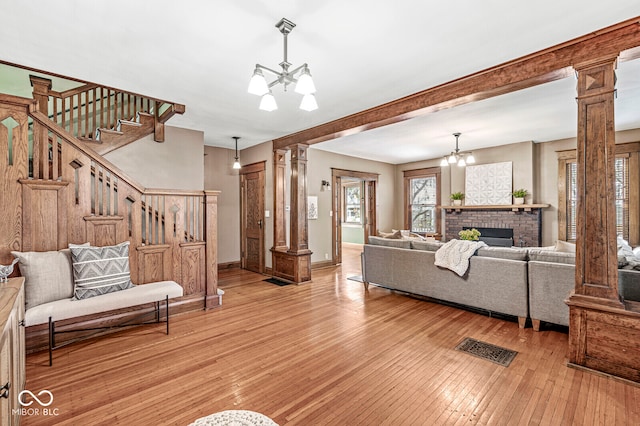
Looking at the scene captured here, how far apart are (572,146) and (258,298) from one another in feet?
20.9

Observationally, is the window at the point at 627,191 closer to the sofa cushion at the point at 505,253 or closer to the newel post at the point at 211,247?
the sofa cushion at the point at 505,253

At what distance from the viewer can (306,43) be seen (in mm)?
2545

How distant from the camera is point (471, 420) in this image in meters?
1.91

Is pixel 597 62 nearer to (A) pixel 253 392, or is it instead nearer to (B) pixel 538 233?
(A) pixel 253 392

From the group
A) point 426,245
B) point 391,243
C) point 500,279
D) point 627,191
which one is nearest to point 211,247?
point 391,243

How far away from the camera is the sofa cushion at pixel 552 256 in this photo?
312 centimetres

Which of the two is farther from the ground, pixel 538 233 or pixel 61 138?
pixel 61 138

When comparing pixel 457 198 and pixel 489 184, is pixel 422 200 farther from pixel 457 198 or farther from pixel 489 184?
pixel 489 184

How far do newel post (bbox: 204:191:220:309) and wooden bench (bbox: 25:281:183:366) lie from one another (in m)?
0.69

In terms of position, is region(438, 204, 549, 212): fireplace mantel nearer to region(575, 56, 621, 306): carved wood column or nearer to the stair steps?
region(575, 56, 621, 306): carved wood column

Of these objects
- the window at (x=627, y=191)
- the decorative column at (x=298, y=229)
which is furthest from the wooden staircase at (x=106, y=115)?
the window at (x=627, y=191)

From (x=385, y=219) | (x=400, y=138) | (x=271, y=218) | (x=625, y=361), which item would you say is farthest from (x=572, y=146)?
(x=271, y=218)

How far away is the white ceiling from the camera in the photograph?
83.7 inches

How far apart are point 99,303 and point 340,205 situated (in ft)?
17.2
